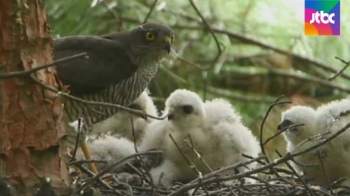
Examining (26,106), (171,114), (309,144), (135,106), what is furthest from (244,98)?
(26,106)

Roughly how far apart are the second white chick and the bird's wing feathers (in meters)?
0.23

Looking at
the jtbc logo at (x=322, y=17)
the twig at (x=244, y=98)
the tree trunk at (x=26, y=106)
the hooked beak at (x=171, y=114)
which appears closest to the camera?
the tree trunk at (x=26, y=106)

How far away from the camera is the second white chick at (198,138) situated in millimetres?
3162

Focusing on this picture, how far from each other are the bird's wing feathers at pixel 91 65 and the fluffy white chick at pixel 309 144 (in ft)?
1.99

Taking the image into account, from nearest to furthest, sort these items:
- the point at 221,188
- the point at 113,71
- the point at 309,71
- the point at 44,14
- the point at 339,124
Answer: the point at 44,14 → the point at 221,188 → the point at 339,124 → the point at 113,71 → the point at 309,71

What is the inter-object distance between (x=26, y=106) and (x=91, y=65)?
1.12 m

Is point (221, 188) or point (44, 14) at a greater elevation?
point (44, 14)

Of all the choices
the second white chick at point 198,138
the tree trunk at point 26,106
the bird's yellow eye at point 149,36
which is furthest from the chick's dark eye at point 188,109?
the tree trunk at point 26,106

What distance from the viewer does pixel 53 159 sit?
2.12 metres

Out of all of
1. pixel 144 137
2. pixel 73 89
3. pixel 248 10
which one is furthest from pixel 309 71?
pixel 73 89

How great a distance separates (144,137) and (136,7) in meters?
1.10

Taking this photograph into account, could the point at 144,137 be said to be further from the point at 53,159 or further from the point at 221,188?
the point at 53,159

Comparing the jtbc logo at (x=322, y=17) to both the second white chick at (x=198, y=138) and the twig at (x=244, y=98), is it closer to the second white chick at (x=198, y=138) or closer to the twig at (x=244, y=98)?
the twig at (x=244, y=98)

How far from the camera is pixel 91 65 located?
3.19 m
